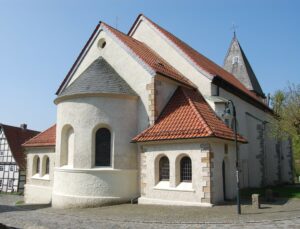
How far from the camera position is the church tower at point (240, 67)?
34.5 meters

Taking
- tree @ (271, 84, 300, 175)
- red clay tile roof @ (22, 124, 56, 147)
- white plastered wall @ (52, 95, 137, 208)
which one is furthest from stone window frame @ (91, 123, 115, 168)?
tree @ (271, 84, 300, 175)

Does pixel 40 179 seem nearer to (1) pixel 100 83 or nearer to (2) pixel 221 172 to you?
(1) pixel 100 83

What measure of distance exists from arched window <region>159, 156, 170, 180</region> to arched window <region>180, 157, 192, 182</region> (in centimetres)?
75

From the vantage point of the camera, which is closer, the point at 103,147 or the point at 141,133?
the point at 141,133

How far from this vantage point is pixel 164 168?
16.2m

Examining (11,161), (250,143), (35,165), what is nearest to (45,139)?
(35,165)

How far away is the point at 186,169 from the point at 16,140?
28865 millimetres

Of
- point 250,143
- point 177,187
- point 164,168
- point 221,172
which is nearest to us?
point 177,187

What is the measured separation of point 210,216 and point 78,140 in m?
7.90

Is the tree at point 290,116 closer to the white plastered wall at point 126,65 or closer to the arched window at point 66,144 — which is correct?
the white plastered wall at point 126,65

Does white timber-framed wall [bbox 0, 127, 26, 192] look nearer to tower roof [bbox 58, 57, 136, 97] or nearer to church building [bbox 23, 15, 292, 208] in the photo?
church building [bbox 23, 15, 292, 208]

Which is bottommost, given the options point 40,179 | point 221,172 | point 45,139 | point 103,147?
point 40,179

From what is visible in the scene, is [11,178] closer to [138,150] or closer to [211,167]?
[138,150]

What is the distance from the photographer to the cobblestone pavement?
420 inches
